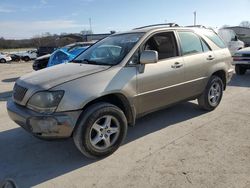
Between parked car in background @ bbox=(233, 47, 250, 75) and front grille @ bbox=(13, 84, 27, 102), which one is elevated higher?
front grille @ bbox=(13, 84, 27, 102)

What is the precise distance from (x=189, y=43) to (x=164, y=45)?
2.03ft

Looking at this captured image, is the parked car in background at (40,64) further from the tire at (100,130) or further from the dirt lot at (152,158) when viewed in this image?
the tire at (100,130)

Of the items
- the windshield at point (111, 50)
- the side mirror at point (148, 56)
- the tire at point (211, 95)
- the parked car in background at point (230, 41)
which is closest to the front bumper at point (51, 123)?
the windshield at point (111, 50)

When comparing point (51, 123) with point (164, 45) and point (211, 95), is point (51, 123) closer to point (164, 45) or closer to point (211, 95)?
point (164, 45)

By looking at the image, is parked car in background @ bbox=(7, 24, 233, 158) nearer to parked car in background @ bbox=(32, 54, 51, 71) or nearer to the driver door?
the driver door

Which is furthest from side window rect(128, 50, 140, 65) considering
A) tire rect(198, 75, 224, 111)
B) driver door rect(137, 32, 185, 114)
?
tire rect(198, 75, 224, 111)

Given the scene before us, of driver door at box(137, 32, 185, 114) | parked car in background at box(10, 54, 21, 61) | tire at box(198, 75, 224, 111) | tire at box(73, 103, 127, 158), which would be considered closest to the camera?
tire at box(73, 103, 127, 158)

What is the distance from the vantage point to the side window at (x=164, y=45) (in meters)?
4.93

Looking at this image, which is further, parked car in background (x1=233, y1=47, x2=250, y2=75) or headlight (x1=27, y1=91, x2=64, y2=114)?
parked car in background (x1=233, y1=47, x2=250, y2=75)

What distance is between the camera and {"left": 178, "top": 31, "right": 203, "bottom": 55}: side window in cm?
525

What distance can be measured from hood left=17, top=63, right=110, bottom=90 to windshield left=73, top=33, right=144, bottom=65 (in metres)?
0.28

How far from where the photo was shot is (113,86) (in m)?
4.00

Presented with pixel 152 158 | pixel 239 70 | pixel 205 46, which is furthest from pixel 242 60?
pixel 152 158

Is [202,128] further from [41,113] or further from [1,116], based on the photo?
[1,116]
